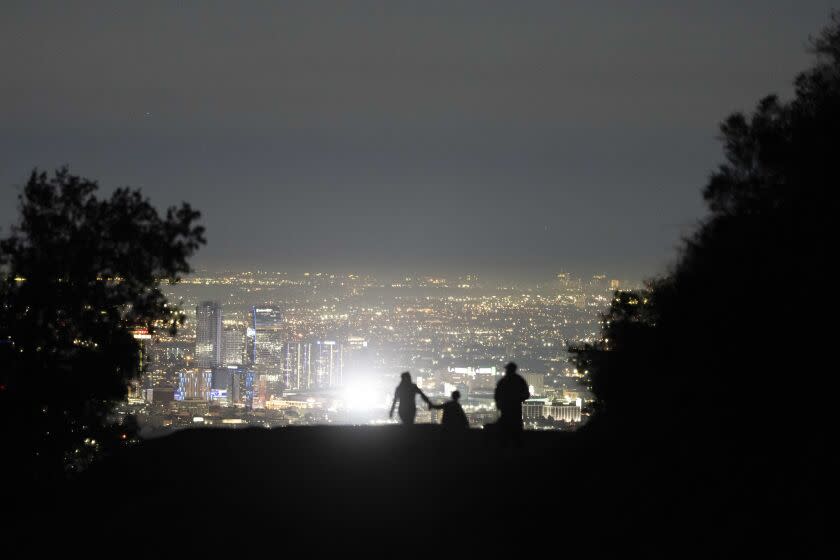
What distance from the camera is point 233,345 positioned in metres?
114

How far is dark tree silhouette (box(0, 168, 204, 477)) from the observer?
107 ft

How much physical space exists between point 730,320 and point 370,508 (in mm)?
5907

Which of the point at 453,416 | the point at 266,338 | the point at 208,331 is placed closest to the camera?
the point at 453,416

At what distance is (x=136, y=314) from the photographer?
34.1 meters

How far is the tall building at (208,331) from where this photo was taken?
106812 mm

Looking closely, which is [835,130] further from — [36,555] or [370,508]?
[36,555]

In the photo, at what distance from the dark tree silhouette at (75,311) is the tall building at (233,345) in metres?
74.4

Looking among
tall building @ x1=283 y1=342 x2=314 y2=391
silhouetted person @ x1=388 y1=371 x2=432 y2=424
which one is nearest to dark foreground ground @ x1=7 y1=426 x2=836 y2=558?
silhouetted person @ x1=388 y1=371 x2=432 y2=424

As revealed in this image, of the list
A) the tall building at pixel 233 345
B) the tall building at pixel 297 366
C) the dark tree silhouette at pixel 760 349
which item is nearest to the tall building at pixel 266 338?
the tall building at pixel 297 366

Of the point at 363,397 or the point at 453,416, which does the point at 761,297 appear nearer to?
the point at 453,416

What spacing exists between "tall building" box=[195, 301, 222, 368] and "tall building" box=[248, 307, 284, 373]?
154 inches

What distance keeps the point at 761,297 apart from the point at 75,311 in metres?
20.7

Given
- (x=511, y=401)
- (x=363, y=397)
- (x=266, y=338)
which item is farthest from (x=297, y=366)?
(x=511, y=401)

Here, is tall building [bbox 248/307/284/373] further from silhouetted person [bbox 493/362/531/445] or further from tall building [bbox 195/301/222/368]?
silhouetted person [bbox 493/362/531/445]
